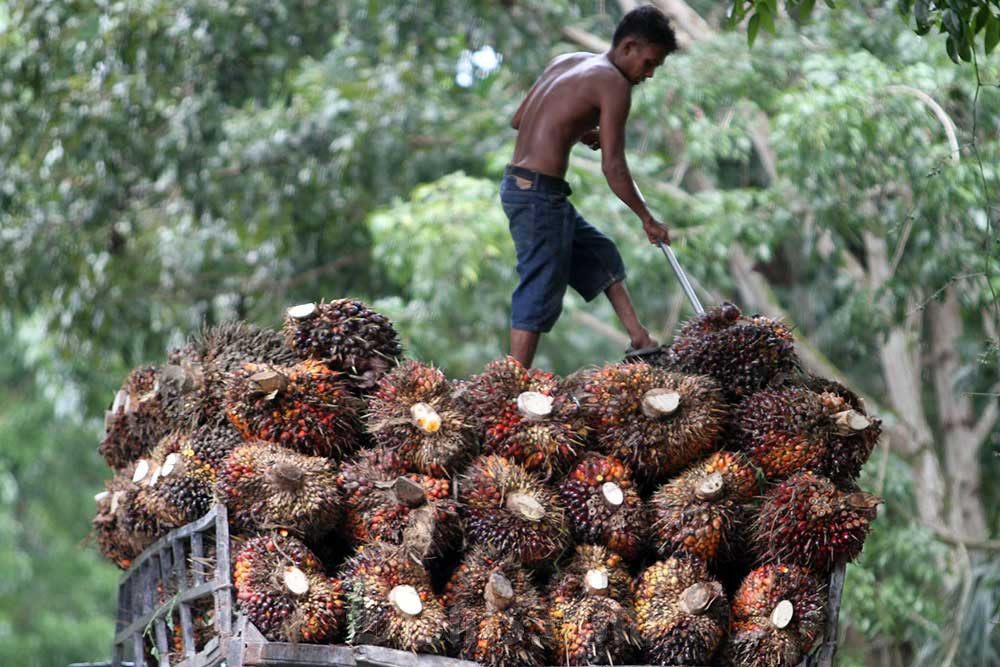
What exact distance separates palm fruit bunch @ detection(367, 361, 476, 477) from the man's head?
1.48 meters

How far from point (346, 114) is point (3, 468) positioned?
10200mm

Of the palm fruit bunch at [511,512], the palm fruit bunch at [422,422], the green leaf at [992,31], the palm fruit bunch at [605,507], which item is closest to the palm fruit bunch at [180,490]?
the palm fruit bunch at [422,422]

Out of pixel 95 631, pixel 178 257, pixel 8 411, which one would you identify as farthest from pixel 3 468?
pixel 178 257

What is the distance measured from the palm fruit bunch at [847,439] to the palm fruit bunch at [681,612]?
0.58 meters

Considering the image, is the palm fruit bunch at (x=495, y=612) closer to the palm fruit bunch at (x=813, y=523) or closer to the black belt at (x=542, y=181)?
the palm fruit bunch at (x=813, y=523)

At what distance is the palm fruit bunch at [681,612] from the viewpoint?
412 centimetres

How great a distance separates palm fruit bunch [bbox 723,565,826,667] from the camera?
418cm

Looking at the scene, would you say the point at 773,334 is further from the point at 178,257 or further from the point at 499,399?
the point at 178,257

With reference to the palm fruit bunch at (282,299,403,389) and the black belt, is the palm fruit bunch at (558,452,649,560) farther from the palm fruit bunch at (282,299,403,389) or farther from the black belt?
the black belt

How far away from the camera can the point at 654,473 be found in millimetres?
4484

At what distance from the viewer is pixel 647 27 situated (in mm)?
5055

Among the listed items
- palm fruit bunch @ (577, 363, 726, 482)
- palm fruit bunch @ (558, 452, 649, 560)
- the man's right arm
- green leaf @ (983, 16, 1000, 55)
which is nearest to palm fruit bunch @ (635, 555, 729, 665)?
palm fruit bunch @ (558, 452, 649, 560)

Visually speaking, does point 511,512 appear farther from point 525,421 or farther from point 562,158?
point 562,158

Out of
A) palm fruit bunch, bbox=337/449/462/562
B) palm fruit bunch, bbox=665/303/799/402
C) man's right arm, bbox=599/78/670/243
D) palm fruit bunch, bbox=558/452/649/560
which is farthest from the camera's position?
man's right arm, bbox=599/78/670/243
